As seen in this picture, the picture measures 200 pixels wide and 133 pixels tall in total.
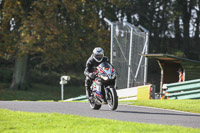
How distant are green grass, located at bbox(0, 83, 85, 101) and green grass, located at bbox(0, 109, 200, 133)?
20381mm

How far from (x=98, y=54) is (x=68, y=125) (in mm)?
3630

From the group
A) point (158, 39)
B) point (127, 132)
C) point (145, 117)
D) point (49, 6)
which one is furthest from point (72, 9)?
point (127, 132)

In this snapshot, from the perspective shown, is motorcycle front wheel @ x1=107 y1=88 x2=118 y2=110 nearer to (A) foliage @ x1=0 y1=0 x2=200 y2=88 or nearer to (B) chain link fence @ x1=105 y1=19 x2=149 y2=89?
(B) chain link fence @ x1=105 y1=19 x2=149 y2=89

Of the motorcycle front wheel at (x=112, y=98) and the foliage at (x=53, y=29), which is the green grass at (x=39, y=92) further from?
the motorcycle front wheel at (x=112, y=98)

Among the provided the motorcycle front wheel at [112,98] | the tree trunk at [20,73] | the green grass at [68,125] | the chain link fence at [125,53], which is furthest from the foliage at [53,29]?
the green grass at [68,125]

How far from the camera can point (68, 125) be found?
30.1 feet

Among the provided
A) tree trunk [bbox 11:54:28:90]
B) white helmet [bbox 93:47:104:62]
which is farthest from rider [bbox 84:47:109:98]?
tree trunk [bbox 11:54:28:90]

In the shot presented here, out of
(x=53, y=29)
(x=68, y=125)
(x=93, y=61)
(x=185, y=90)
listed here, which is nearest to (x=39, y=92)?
(x=53, y=29)

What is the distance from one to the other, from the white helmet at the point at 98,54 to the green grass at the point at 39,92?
18777 millimetres

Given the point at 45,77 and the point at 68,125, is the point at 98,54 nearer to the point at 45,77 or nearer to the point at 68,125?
the point at 68,125

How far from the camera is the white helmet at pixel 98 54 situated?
40.7 ft

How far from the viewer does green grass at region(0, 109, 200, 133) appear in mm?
8312

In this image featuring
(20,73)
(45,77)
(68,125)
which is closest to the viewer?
(68,125)

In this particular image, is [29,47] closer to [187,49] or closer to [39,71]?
[39,71]
